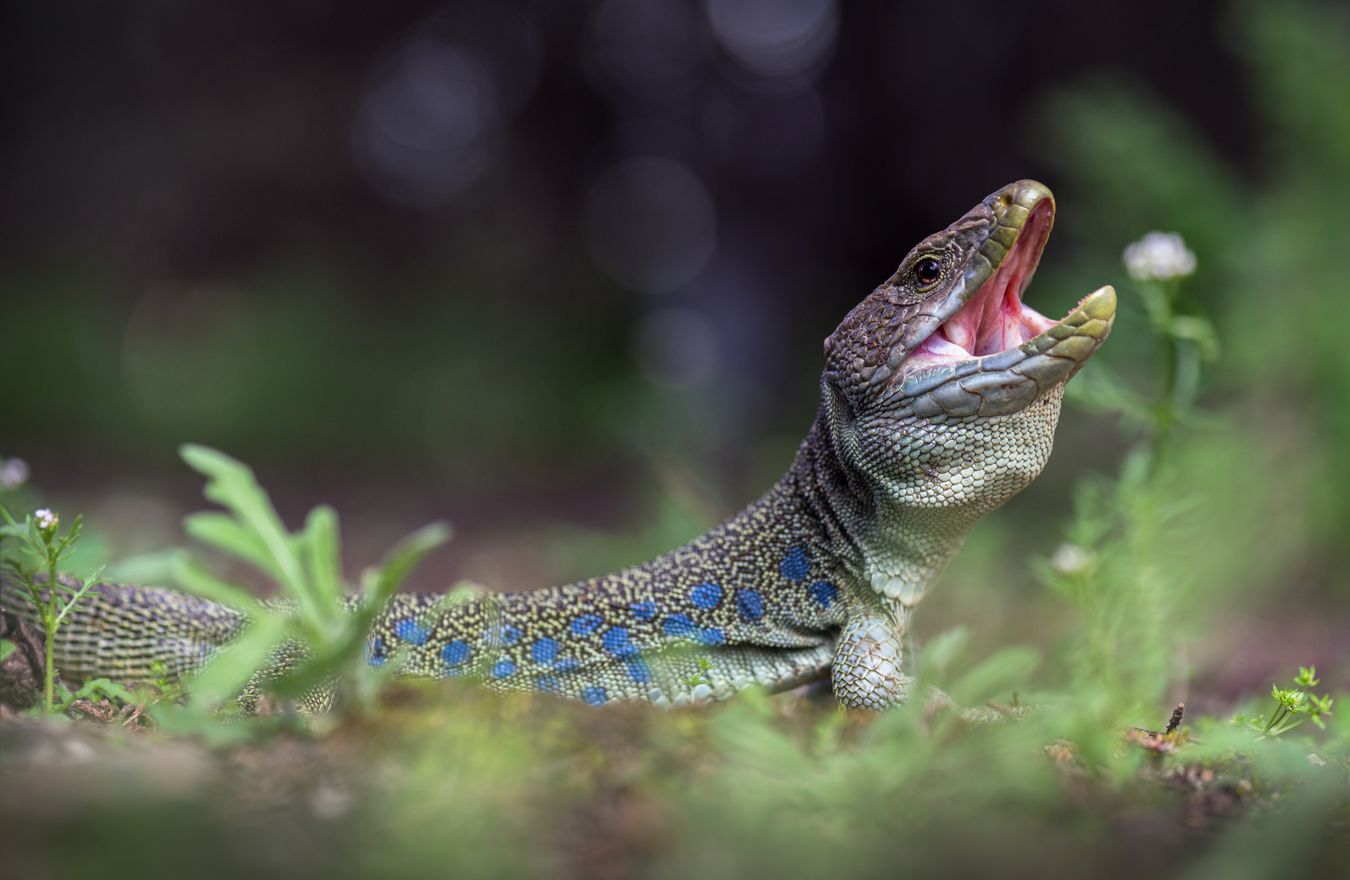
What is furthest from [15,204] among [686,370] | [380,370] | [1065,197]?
[1065,197]

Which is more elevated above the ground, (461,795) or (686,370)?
(686,370)

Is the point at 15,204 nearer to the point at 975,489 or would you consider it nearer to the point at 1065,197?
the point at 1065,197

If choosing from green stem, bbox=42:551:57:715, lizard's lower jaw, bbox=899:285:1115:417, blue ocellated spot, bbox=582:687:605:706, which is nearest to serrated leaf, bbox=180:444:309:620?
green stem, bbox=42:551:57:715

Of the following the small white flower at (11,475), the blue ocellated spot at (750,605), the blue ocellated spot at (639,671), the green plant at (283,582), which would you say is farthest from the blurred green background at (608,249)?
the small white flower at (11,475)

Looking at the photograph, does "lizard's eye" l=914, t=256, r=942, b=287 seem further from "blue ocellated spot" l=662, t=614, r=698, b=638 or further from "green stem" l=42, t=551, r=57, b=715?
"green stem" l=42, t=551, r=57, b=715

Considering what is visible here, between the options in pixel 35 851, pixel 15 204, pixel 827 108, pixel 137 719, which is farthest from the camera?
pixel 15 204

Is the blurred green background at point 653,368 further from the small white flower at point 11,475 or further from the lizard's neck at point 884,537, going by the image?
the small white flower at point 11,475
